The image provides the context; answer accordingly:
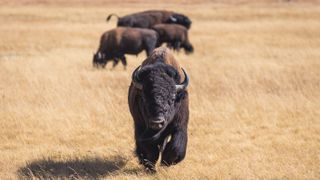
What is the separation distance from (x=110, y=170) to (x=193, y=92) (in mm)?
4930

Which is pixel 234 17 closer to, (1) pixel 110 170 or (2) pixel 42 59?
(2) pixel 42 59

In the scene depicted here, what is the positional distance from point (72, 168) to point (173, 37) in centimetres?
1502

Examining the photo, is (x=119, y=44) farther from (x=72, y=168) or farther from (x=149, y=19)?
(x=72, y=168)

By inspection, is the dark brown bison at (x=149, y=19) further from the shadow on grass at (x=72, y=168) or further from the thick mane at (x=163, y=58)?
the thick mane at (x=163, y=58)

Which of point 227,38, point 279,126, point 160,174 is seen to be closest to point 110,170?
point 160,174

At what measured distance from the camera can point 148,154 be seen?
606cm

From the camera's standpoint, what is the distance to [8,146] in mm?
7613

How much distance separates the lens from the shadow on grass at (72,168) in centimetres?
624

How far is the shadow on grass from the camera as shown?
6237 mm

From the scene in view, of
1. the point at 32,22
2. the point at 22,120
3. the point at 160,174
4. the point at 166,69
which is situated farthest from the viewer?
the point at 32,22

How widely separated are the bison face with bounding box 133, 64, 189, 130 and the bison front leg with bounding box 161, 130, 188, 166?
0.42 metres

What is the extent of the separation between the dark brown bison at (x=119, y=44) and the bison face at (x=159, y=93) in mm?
10639

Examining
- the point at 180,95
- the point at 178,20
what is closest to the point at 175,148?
the point at 180,95

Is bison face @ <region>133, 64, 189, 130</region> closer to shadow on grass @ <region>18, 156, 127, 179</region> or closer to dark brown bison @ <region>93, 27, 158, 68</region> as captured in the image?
shadow on grass @ <region>18, 156, 127, 179</region>
